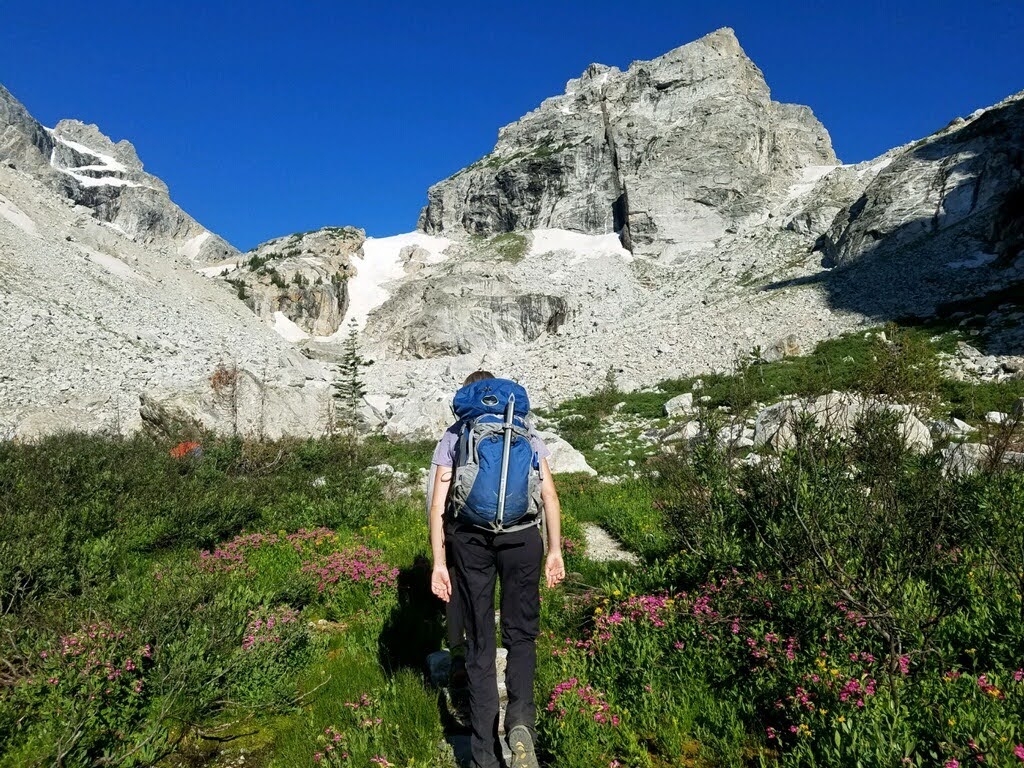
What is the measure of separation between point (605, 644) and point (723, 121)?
254ft

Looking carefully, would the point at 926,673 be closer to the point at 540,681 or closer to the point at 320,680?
the point at 540,681

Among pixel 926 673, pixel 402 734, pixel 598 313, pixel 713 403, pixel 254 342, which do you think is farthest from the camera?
pixel 598 313

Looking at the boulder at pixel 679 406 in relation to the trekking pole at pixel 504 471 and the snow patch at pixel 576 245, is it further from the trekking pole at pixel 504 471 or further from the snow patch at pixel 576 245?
the snow patch at pixel 576 245

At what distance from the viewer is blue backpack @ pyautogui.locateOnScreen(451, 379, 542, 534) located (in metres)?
3.20

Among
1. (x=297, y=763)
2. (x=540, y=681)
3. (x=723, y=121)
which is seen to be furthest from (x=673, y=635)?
(x=723, y=121)

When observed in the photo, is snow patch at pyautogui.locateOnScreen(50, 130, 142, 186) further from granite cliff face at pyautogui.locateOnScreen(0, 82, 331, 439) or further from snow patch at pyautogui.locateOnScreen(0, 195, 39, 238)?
snow patch at pyautogui.locateOnScreen(0, 195, 39, 238)

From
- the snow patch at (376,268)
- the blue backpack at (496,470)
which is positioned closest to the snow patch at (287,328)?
the snow patch at (376,268)

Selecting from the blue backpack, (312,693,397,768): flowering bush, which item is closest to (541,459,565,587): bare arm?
the blue backpack

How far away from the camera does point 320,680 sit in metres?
4.25

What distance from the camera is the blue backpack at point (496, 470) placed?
320 centimetres

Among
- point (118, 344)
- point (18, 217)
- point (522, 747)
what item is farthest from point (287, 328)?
point (522, 747)

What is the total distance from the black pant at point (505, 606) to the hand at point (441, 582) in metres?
0.12

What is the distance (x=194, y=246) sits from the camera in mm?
113750

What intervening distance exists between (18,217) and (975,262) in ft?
191
